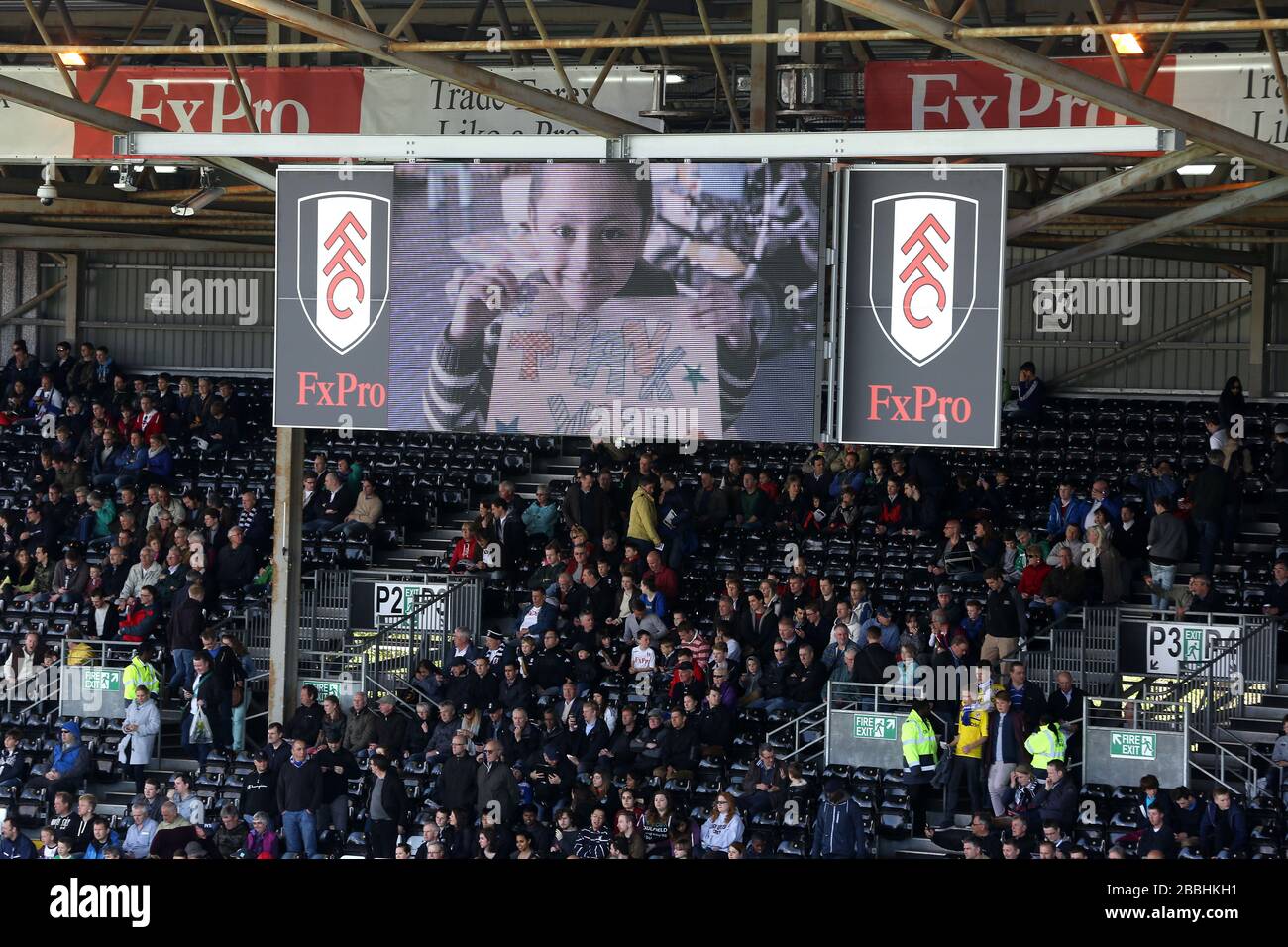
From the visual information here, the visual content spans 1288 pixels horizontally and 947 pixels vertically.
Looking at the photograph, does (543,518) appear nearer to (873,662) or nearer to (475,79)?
(873,662)

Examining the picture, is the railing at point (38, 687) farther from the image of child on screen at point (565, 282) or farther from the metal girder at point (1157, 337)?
the metal girder at point (1157, 337)

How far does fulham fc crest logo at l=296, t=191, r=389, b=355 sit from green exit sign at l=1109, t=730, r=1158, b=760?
6995 mm

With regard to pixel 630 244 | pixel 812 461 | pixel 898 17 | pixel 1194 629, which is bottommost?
pixel 1194 629

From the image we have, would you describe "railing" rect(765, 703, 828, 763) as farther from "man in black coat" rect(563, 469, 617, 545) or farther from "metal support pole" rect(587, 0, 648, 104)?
"metal support pole" rect(587, 0, 648, 104)

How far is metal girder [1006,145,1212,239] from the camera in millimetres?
13672

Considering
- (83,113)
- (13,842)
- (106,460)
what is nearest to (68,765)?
(13,842)

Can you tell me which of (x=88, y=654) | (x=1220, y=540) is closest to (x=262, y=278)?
(x=88, y=654)

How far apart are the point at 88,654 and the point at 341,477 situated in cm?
375

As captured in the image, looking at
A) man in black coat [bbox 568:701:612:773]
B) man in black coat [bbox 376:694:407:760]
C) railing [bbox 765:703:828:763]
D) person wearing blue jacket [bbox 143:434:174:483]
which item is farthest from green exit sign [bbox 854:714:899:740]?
person wearing blue jacket [bbox 143:434:174:483]

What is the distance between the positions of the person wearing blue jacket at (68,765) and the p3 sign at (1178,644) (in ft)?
31.8

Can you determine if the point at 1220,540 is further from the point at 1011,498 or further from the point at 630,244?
the point at 630,244

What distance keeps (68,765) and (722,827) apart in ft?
20.7

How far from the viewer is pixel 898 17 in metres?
11.9

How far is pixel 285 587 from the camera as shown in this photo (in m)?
18.5
